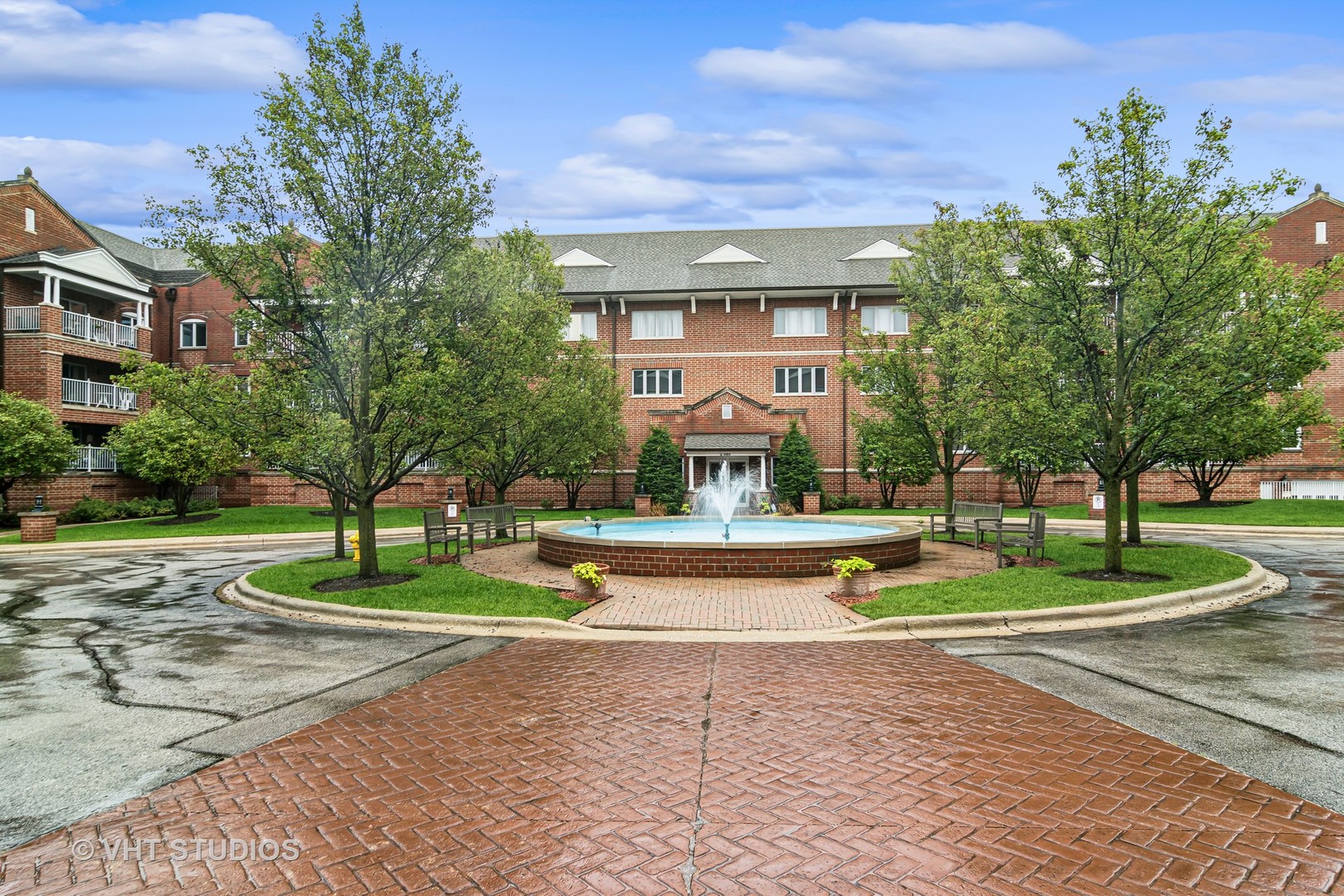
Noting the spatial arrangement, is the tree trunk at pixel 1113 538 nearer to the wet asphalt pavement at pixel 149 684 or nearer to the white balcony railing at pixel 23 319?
the wet asphalt pavement at pixel 149 684

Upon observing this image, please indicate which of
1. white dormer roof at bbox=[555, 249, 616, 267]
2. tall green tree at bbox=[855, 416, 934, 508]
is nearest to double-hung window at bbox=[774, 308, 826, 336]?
tall green tree at bbox=[855, 416, 934, 508]

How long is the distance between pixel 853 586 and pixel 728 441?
22161mm

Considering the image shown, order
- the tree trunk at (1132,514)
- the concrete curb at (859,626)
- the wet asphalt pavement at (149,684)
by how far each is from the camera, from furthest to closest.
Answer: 1. the tree trunk at (1132,514)
2. the concrete curb at (859,626)
3. the wet asphalt pavement at (149,684)

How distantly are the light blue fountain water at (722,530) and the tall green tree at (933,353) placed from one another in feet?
10.8

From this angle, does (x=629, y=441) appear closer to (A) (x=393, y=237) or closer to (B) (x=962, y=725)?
(A) (x=393, y=237)

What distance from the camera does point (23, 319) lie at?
29.3m

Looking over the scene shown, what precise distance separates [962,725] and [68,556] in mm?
21873

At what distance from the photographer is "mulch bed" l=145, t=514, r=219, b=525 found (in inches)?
1061

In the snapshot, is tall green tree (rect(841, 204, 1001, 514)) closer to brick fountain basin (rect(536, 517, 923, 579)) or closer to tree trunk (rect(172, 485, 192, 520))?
brick fountain basin (rect(536, 517, 923, 579))

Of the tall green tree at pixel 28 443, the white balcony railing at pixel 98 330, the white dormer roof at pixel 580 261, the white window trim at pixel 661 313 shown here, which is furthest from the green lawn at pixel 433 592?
the white dormer roof at pixel 580 261

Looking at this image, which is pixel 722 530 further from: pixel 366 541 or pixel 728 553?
pixel 366 541

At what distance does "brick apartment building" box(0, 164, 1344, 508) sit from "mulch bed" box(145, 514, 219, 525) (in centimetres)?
528

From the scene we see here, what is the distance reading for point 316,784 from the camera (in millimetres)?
4742

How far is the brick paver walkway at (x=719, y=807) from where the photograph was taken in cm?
366
